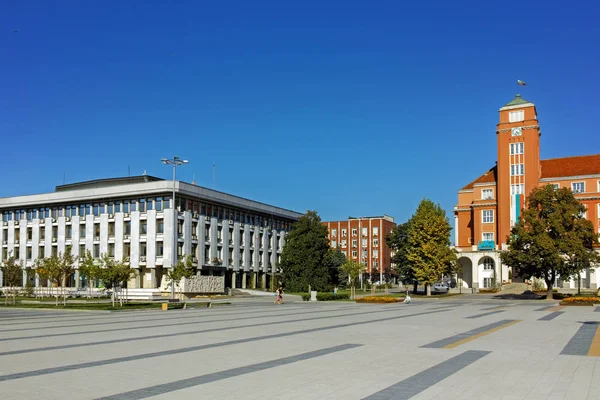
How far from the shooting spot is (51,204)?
78.1m

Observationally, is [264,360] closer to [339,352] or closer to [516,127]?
[339,352]

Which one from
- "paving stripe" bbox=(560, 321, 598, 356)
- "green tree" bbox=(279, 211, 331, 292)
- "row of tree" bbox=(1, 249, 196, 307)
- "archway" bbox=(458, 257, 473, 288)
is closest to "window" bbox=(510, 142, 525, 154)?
"archway" bbox=(458, 257, 473, 288)

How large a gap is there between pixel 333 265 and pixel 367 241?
36.6 metres

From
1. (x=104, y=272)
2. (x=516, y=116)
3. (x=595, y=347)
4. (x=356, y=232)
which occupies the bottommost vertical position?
(x=595, y=347)

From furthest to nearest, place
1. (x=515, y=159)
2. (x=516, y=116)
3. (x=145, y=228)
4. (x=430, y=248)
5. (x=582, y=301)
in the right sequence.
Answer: (x=516, y=116) < (x=515, y=159) < (x=145, y=228) < (x=430, y=248) < (x=582, y=301)

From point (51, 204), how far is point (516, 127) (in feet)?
208

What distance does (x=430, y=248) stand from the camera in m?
65.6

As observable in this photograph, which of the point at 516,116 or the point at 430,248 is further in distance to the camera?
Answer: the point at 516,116

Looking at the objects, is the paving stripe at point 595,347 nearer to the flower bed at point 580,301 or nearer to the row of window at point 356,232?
the flower bed at point 580,301

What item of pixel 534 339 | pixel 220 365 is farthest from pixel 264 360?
pixel 534 339

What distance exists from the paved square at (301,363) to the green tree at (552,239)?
104ft

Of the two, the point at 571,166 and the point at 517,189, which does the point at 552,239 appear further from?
the point at 571,166

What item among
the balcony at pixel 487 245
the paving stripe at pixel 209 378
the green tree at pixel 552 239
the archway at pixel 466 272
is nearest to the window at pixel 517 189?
the balcony at pixel 487 245

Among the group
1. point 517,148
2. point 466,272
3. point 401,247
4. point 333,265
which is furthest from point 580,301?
point 333,265
